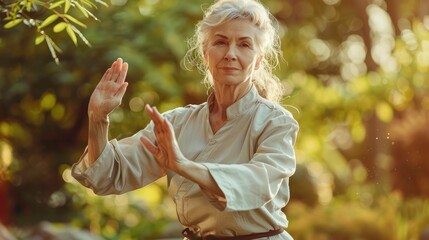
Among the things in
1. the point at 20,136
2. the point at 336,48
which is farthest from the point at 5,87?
the point at 336,48

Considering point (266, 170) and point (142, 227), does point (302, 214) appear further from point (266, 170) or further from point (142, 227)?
point (266, 170)

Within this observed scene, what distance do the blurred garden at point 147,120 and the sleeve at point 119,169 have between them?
13.2ft

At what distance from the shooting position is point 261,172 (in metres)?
3.09

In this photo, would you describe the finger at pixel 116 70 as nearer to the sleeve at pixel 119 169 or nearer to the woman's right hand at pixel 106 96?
the woman's right hand at pixel 106 96

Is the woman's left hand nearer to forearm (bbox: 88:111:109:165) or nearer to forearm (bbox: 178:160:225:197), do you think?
forearm (bbox: 178:160:225:197)

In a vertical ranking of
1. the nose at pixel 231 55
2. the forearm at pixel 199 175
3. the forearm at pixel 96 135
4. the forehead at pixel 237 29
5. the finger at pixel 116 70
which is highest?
the forehead at pixel 237 29

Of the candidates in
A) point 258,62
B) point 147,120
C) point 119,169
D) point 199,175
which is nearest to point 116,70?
point 119,169

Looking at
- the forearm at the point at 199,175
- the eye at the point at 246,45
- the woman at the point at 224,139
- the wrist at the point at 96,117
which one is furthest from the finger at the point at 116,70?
the forearm at the point at 199,175

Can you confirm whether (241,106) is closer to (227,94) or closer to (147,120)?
(227,94)

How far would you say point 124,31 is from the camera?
29.3ft

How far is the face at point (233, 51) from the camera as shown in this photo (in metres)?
3.26

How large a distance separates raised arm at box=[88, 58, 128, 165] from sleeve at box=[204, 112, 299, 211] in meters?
0.40

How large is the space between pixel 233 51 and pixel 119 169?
52cm

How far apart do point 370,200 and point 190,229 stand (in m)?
7.99
